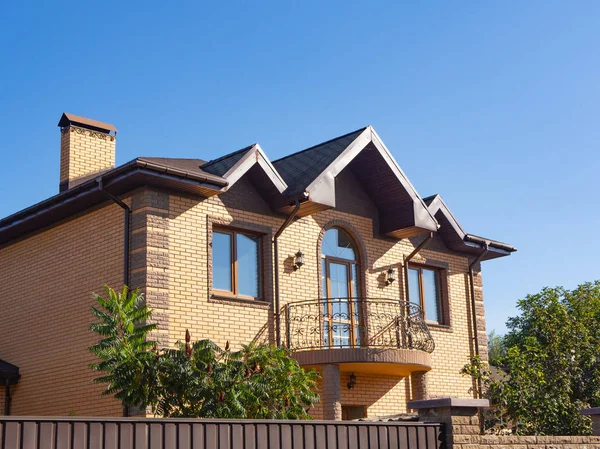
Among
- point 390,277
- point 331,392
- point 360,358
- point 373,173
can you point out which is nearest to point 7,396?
point 331,392

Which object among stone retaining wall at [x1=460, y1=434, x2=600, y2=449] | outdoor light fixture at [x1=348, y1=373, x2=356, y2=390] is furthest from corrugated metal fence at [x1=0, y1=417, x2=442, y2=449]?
outdoor light fixture at [x1=348, y1=373, x2=356, y2=390]

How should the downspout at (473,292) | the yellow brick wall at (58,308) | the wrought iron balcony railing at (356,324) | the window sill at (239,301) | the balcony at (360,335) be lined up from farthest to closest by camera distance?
the downspout at (473,292) < the wrought iron balcony railing at (356,324) < the balcony at (360,335) < the window sill at (239,301) < the yellow brick wall at (58,308)

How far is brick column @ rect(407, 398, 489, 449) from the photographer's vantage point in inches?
396

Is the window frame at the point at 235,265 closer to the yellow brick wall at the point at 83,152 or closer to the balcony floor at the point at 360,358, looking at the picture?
the balcony floor at the point at 360,358

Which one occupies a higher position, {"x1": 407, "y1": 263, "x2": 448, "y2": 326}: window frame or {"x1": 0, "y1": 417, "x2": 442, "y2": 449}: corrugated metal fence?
{"x1": 407, "y1": 263, "x2": 448, "y2": 326}: window frame

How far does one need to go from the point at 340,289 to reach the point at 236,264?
8.85ft

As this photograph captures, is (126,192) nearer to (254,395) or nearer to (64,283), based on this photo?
(64,283)

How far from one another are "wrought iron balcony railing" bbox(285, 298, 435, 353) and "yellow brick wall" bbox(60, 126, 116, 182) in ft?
17.2

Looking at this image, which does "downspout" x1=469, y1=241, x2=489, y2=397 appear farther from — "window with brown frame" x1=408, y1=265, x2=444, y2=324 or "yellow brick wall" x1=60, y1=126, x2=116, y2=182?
"yellow brick wall" x1=60, y1=126, x2=116, y2=182

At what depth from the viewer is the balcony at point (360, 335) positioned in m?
15.4

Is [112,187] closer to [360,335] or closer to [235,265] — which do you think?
[235,265]

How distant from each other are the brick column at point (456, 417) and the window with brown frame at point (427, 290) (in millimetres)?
8258

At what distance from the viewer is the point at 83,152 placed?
1772cm

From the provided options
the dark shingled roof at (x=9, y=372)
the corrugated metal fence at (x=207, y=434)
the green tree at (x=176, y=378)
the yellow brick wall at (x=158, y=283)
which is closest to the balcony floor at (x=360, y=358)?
the yellow brick wall at (x=158, y=283)
